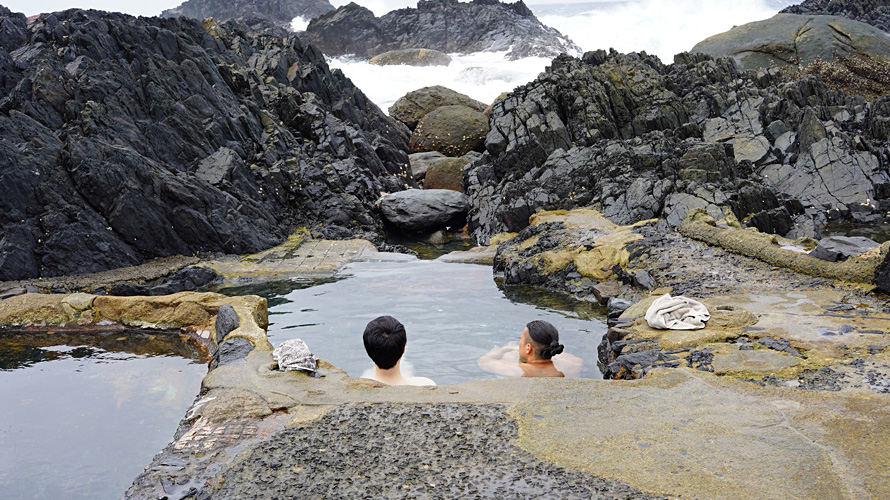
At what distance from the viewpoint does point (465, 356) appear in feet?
29.7

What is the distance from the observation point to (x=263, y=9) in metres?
73.5

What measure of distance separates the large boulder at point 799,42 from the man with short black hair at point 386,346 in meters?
32.9

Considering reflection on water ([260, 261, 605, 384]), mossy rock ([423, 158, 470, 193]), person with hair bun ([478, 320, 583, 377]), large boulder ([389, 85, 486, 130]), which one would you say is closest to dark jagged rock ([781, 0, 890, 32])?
large boulder ([389, 85, 486, 130])

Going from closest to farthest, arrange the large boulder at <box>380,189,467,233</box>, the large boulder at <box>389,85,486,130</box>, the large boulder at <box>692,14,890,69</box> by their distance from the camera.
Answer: the large boulder at <box>380,189,467,233</box> < the large boulder at <box>389,85,486,130</box> < the large boulder at <box>692,14,890,69</box>

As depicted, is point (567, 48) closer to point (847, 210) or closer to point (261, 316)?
point (847, 210)

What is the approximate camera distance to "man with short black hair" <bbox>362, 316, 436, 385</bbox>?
19.7ft

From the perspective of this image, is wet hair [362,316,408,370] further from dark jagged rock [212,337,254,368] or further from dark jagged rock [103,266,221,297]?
dark jagged rock [103,266,221,297]

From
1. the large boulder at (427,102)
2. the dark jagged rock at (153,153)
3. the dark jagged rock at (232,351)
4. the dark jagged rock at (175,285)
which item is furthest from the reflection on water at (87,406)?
the large boulder at (427,102)

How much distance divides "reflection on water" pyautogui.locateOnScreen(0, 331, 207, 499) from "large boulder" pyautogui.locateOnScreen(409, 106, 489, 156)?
19.8m

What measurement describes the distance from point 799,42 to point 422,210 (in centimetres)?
2712

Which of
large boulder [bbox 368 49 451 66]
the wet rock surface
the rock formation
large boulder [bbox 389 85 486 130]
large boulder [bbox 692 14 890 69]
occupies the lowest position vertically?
the wet rock surface

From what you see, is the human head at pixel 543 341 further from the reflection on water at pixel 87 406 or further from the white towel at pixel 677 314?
the reflection on water at pixel 87 406

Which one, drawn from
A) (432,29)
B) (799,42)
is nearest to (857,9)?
(799,42)

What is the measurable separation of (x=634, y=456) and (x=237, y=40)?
29.5 m
